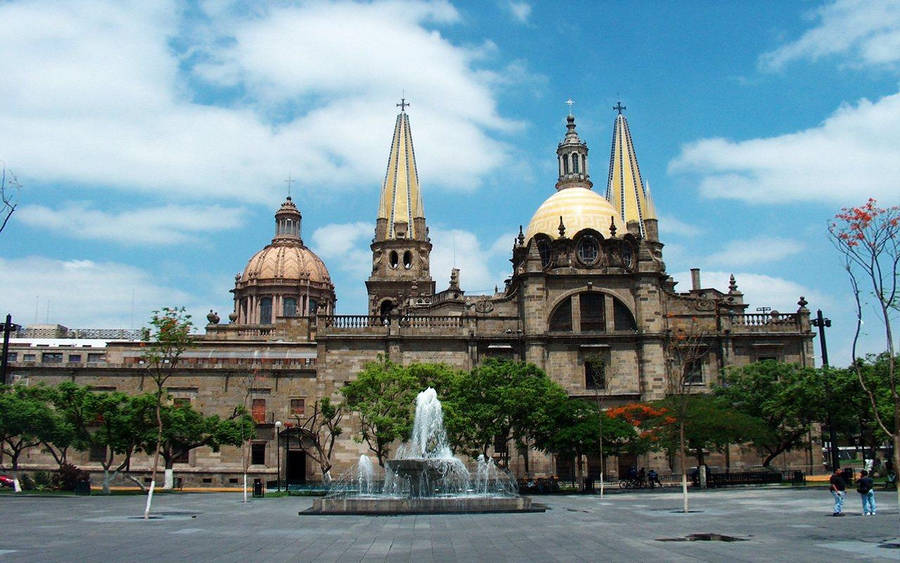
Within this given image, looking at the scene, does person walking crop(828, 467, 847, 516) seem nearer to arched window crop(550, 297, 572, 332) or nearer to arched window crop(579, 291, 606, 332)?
arched window crop(579, 291, 606, 332)

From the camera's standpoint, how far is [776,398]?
4172 centimetres

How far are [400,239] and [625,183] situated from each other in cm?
2016

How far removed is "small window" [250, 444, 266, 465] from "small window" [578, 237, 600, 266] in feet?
76.2

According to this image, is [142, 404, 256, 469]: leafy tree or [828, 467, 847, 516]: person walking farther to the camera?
[142, 404, 256, 469]: leafy tree

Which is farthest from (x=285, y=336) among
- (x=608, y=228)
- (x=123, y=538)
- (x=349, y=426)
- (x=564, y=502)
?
(x=123, y=538)

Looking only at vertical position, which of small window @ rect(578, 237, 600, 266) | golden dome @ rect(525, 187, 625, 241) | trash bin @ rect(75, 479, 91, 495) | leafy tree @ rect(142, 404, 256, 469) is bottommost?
trash bin @ rect(75, 479, 91, 495)

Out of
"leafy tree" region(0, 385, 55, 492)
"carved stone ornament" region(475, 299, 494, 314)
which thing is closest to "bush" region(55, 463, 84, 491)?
"leafy tree" region(0, 385, 55, 492)

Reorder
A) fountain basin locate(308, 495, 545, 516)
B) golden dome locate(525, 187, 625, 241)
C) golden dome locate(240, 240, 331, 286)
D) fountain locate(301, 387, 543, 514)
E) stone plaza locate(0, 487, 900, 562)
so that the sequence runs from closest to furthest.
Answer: stone plaza locate(0, 487, 900, 562) < fountain basin locate(308, 495, 545, 516) < fountain locate(301, 387, 543, 514) < golden dome locate(525, 187, 625, 241) < golden dome locate(240, 240, 331, 286)

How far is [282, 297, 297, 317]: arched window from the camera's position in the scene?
82.6 meters

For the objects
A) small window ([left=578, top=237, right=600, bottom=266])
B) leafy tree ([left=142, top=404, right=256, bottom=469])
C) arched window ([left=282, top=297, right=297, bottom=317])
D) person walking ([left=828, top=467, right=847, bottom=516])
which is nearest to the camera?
person walking ([left=828, top=467, right=847, bottom=516])

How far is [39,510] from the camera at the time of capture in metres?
26.0

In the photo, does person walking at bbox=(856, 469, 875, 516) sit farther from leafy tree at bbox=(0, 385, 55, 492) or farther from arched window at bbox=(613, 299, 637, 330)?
leafy tree at bbox=(0, 385, 55, 492)

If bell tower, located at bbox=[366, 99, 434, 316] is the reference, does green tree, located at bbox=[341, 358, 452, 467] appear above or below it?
below

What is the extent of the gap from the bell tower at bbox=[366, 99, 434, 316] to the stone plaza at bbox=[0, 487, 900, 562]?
142 ft
